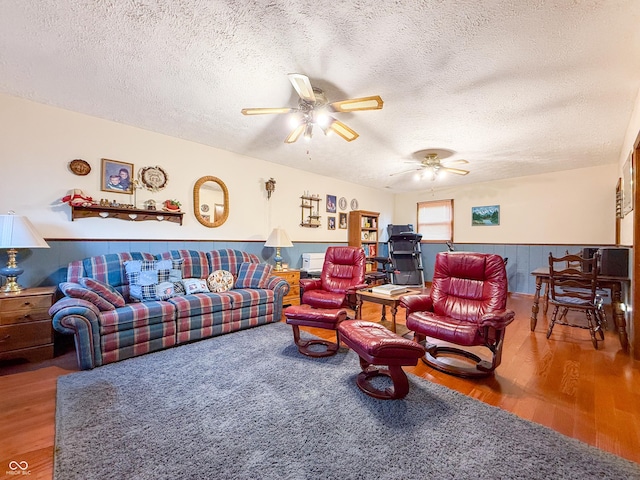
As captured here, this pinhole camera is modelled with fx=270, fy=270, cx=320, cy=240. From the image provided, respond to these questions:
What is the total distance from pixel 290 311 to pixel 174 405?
47.0 inches

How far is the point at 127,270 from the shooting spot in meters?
3.06

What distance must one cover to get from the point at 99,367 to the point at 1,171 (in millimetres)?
2250

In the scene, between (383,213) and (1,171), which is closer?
(1,171)

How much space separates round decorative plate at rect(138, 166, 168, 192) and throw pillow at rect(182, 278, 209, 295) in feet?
4.48

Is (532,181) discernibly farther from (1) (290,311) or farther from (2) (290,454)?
(2) (290,454)

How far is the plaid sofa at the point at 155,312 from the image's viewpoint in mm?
2340

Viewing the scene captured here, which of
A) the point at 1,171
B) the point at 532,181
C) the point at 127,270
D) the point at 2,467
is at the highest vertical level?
the point at 532,181

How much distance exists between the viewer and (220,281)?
3527 millimetres

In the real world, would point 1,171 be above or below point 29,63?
below

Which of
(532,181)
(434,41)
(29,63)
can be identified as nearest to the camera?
(434,41)

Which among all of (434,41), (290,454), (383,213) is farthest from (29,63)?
(383,213)

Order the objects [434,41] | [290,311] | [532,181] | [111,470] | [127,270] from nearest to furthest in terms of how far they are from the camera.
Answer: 1. [111,470]
2. [434,41]
3. [290,311]
4. [127,270]
5. [532,181]

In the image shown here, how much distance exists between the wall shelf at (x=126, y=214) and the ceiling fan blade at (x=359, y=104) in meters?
2.72

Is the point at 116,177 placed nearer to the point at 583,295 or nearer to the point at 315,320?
the point at 315,320
